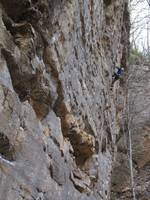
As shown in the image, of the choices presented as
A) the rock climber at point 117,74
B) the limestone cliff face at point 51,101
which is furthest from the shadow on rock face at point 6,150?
the rock climber at point 117,74

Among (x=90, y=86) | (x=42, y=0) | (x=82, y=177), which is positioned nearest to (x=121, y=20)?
(x=90, y=86)

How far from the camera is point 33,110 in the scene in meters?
5.02

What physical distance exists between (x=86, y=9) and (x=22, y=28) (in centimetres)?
241

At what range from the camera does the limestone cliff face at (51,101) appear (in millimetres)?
4327

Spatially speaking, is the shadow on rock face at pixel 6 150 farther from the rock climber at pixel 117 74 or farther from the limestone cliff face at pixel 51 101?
the rock climber at pixel 117 74

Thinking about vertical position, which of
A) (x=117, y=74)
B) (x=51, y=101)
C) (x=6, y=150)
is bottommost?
(x=117, y=74)

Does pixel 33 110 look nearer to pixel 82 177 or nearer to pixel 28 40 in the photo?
pixel 28 40

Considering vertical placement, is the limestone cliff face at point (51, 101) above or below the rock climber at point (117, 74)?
above

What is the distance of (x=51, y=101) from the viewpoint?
556 cm

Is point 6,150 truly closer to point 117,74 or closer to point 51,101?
point 51,101

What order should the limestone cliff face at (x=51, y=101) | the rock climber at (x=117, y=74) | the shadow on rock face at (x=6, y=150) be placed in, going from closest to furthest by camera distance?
the shadow on rock face at (x=6, y=150) → the limestone cliff face at (x=51, y=101) → the rock climber at (x=117, y=74)

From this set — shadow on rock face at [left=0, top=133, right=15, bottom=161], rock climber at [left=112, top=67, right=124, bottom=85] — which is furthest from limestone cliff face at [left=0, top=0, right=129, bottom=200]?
rock climber at [left=112, top=67, right=124, bottom=85]

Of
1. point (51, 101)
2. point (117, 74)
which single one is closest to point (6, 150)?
point (51, 101)

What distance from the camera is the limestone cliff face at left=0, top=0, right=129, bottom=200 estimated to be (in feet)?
14.2
